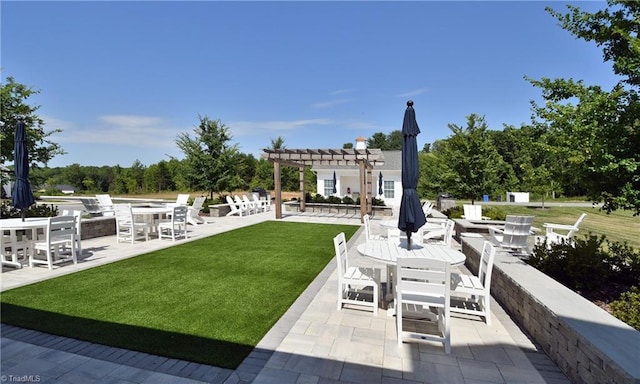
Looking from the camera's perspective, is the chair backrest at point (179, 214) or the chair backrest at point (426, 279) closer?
the chair backrest at point (426, 279)

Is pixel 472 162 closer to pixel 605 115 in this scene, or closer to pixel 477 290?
pixel 605 115

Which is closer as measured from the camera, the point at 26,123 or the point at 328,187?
the point at 26,123

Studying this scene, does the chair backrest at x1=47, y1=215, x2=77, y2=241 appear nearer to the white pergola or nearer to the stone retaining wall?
the stone retaining wall

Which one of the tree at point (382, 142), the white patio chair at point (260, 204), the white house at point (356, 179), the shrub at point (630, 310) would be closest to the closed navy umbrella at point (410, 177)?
the shrub at point (630, 310)

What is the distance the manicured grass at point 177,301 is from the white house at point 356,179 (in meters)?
16.7

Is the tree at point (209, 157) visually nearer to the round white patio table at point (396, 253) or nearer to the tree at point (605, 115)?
the round white patio table at point (396, 253)

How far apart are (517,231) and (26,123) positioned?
17039mm

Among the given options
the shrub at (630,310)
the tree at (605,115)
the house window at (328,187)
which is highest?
→ the tree at (605,115)

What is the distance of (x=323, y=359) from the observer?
2.95 metres

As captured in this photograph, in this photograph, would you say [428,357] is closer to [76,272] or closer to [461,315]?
[461,315]

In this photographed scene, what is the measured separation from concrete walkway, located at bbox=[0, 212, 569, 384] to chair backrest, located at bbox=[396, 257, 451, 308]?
0.52 meters

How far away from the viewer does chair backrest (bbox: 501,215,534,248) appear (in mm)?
6539

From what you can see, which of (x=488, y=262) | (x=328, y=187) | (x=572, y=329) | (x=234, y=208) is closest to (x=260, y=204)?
(x=234, y=208)

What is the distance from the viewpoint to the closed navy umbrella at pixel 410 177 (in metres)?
4.25
